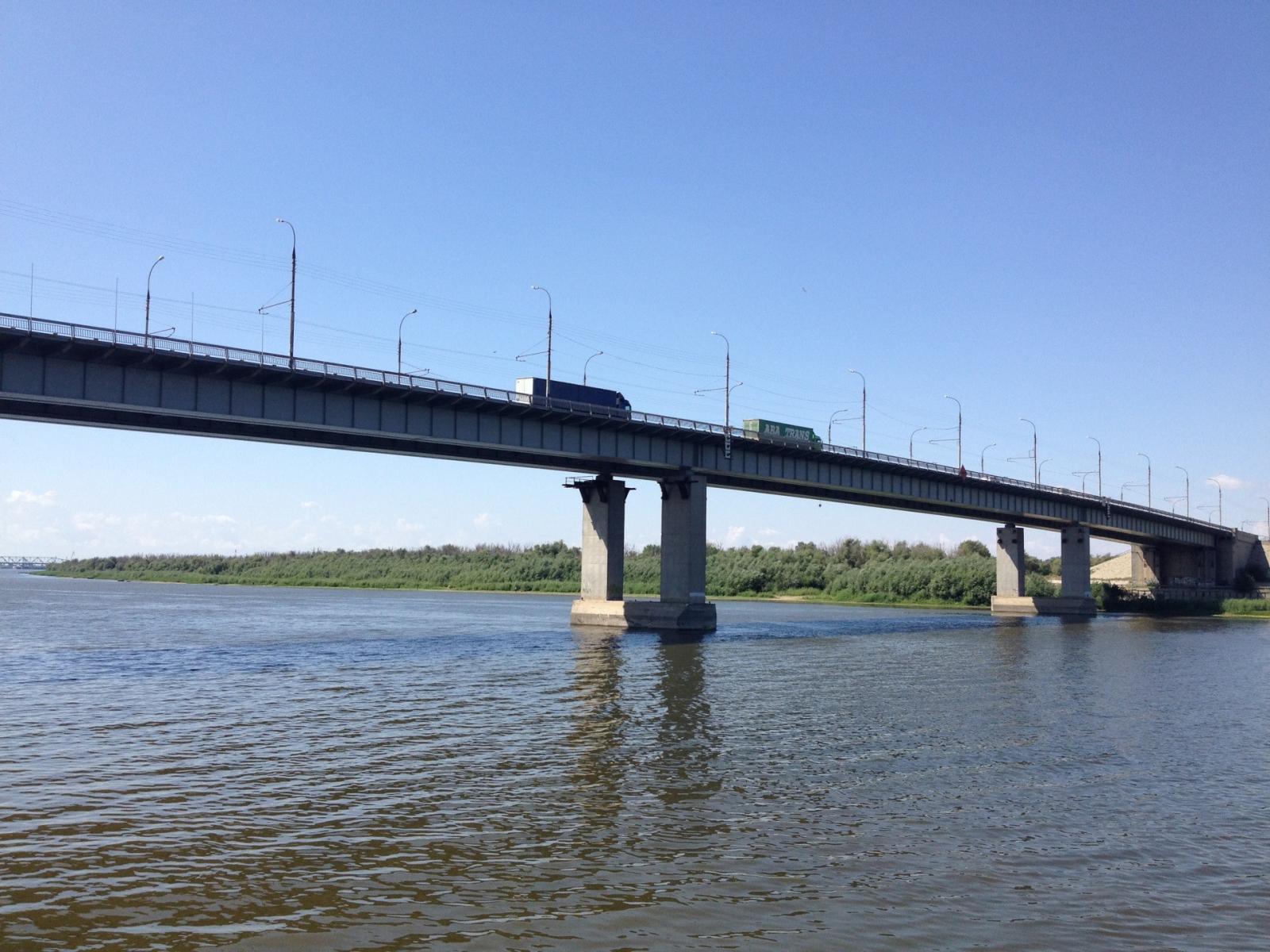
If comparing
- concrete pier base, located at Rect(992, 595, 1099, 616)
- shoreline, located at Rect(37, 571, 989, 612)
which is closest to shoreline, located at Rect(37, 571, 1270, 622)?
shoreline, located at Rect(37, 571, 989, 612)

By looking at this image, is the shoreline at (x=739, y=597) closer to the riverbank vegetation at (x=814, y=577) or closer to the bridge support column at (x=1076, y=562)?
the riverbank vegetation at (x=814, y=577)

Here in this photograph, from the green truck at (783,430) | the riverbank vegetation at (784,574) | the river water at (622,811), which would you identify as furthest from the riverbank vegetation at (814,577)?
the river water at (622,811)

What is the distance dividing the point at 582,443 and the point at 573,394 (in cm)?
339

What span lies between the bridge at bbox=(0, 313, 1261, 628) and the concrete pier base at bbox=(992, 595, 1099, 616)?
18 cm

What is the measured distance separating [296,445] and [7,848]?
150ft

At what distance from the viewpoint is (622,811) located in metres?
17.2

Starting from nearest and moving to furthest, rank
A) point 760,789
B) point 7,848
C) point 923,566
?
point 7,848
point 760,789
point 923,566

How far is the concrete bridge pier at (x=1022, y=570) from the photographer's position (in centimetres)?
11450

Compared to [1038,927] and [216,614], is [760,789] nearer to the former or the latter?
[1038,927]

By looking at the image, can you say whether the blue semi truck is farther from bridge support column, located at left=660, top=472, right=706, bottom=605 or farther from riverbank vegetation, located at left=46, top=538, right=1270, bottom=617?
riverbank vegetation, located at left=46, top=538, right=1270, bottom=617

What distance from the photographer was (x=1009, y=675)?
43094 mm

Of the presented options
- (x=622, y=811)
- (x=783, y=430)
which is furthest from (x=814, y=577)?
(x=622, y=811)

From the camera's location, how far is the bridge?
47250 mm

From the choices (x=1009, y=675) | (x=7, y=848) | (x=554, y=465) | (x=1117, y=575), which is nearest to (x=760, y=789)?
(x=7, y=848)
